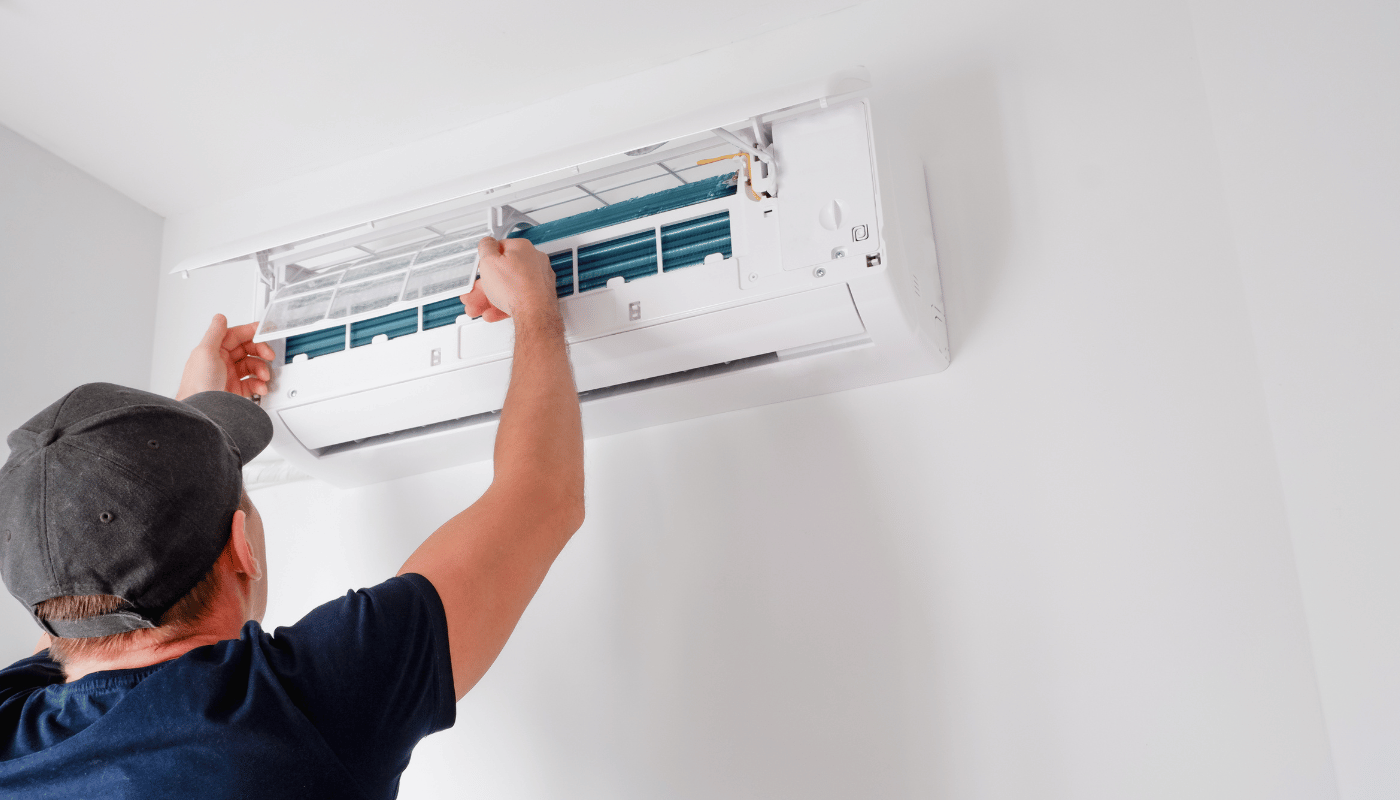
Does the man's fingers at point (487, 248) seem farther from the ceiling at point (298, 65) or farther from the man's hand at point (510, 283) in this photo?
the ceiling at point (298, 65)

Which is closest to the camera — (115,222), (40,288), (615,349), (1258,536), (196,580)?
(196,580)

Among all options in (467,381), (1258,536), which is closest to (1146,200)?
(1258,536)

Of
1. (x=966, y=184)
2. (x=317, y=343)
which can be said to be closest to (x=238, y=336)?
(x=317, y=343)

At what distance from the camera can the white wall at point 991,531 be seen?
3.42 feet

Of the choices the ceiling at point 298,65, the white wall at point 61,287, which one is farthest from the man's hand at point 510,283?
the white wall at point 61,287

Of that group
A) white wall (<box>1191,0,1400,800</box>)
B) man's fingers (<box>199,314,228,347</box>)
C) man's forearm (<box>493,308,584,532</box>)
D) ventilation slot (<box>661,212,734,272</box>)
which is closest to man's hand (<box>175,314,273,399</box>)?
man's fingers (<box>199,314,228,347</box>)

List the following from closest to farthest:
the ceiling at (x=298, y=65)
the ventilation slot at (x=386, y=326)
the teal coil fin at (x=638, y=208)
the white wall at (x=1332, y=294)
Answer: the white wall at (x=1332, y=294) → the teal coil fin at (x=638, y=208) → the ventilation slot at (x=386, y=326) → the ceiling at (x=298, y=65)

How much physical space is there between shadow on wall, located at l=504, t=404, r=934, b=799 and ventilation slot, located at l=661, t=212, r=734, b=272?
10.8 inches

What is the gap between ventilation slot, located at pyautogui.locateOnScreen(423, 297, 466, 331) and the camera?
4.12ft

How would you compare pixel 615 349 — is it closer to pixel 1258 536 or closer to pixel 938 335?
pixel 938 335

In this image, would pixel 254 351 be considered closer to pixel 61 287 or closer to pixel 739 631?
pixel 61 287

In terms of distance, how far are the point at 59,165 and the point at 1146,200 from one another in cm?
186

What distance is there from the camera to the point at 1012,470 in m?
1.16

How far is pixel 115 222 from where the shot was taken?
1844 mm
